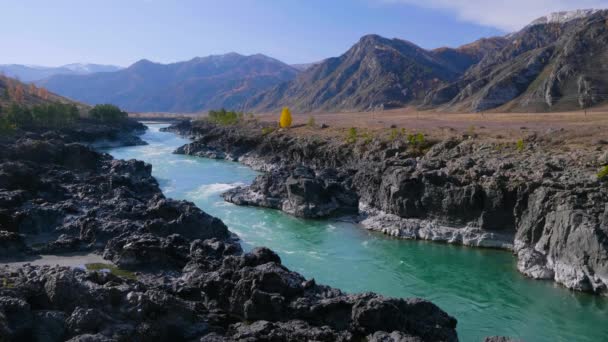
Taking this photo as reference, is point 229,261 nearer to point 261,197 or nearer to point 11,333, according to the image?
point 11,333

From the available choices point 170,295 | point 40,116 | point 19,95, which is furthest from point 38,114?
point 170,295

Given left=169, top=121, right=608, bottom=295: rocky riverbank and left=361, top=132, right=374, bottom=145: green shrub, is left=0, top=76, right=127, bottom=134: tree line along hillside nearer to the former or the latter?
left=361, top=132, right=374, bottom=145: green shrub

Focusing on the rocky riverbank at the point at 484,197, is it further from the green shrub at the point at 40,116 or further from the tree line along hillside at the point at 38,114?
the green shrub at the point at 40,116

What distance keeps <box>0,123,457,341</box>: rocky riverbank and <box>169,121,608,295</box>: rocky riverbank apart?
11643 mm

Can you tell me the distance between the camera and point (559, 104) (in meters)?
102

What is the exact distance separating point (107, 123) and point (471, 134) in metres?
96.2

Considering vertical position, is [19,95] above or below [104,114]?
above

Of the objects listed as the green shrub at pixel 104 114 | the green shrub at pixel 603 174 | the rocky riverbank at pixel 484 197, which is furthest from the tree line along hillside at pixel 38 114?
the green shrub at pixel 603 174

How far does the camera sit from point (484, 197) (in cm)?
3472

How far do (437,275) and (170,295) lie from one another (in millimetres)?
16508

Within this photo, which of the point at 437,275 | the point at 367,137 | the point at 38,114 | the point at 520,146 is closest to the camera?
the point at 437,275

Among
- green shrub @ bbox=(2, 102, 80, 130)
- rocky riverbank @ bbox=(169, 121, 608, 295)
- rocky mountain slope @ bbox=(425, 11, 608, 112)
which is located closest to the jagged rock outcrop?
rocky riverbank @ bbox=(169, 121, 608, 295)

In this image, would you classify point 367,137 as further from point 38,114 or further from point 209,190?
point 38,114

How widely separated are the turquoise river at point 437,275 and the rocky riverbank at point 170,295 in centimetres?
448
